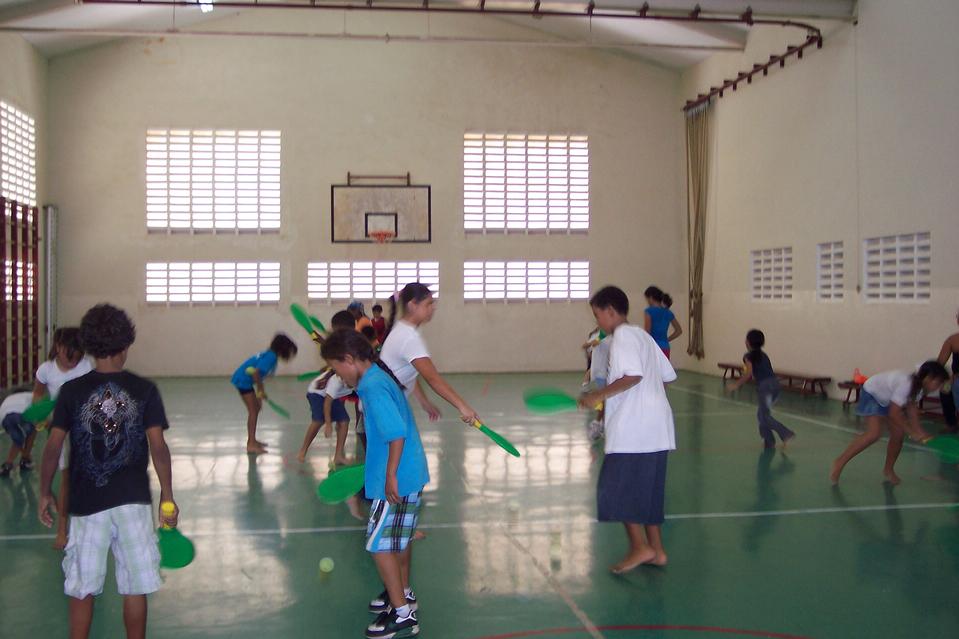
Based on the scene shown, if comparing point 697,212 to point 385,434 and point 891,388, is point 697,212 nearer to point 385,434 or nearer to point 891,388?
point 891,388

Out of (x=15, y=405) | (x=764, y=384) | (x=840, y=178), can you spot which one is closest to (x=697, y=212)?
(x=840, y=178)

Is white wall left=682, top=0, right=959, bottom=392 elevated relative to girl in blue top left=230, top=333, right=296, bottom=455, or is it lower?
elevated

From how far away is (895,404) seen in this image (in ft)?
25.1

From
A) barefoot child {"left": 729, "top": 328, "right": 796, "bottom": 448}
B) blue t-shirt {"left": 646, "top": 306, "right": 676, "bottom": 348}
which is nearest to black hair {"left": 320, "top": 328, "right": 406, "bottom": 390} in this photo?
barefoot child {"left": 729, "top": 328, "right": 796, "bottom": 448}

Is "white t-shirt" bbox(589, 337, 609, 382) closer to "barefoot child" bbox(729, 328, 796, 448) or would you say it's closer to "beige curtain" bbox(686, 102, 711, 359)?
"barefoot child" bbox(729, 328, 796, 448)

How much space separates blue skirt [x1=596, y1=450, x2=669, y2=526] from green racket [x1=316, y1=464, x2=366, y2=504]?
1.50m

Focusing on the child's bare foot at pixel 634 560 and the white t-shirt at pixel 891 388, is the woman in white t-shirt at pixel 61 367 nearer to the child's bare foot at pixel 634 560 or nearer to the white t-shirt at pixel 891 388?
the child's bare foot at pixel 634 560

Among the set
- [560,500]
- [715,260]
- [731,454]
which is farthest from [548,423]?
[715,260]

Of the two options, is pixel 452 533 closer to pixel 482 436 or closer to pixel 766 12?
pixel 482 436

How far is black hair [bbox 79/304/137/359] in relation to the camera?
370cm

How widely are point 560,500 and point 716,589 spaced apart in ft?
8.22

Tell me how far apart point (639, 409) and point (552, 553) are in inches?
49.8

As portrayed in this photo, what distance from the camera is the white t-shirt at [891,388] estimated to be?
757 centimetres

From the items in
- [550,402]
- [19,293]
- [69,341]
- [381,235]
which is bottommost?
[550,402]
